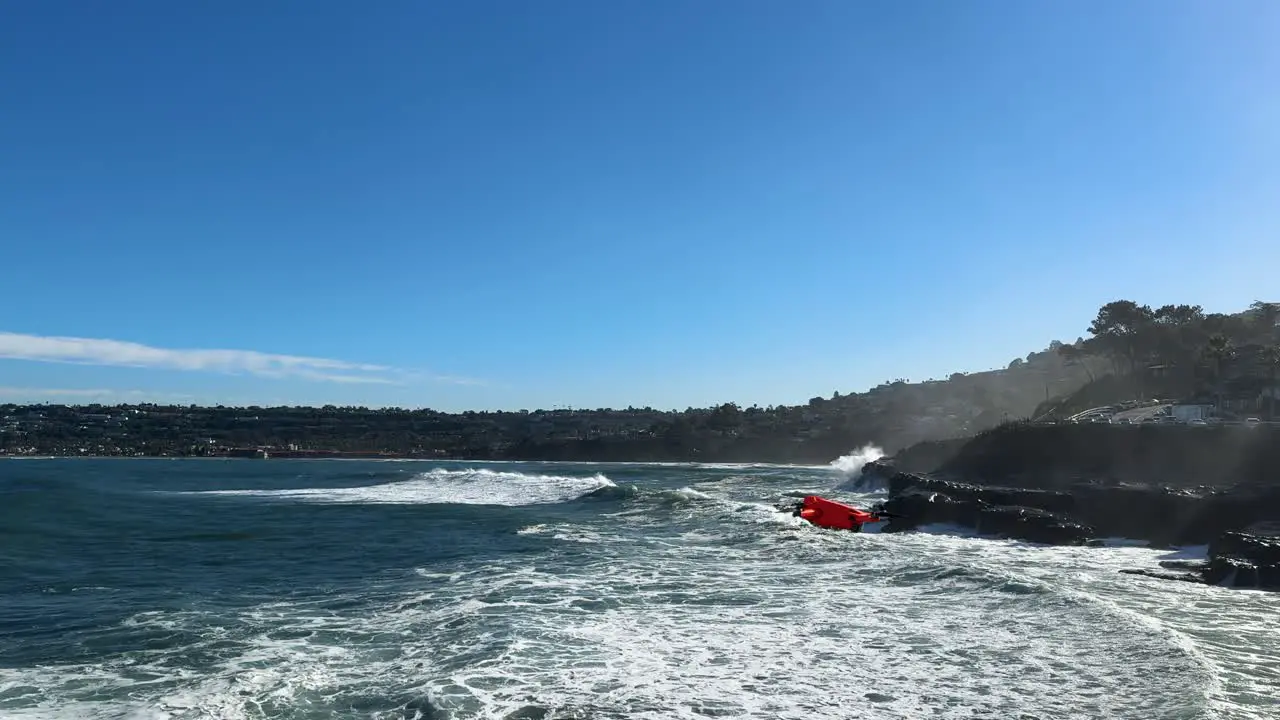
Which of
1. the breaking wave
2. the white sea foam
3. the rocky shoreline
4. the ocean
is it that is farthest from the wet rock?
the breaking wave

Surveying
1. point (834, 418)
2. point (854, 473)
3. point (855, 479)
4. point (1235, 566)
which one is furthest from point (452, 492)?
point (834, 418)

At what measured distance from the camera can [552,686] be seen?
1124 centimetres

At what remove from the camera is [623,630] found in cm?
1423

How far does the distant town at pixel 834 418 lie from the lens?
6269 cm

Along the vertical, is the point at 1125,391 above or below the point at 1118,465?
above

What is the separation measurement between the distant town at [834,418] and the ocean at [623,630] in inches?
1277

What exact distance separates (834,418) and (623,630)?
131 metres

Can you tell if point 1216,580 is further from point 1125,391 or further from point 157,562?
point 1125,391

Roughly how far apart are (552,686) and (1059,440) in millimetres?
41265

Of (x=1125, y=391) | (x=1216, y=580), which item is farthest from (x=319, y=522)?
(x=1125, y=391)

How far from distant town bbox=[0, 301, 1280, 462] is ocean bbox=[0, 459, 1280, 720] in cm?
3244

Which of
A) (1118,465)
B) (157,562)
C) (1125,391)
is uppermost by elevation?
(1125,391)

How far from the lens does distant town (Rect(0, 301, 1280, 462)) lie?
2468 inches

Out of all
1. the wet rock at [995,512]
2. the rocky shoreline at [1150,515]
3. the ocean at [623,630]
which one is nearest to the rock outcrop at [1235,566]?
the rocky shoreline at [1150,515]
